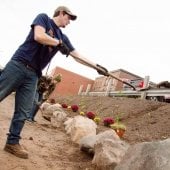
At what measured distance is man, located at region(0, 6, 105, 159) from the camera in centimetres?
460

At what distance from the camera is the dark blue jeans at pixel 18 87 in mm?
4637

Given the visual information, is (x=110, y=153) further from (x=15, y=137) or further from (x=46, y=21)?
(x=46, y=21)

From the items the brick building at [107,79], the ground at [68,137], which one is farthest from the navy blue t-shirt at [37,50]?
the brick building at [107,79]

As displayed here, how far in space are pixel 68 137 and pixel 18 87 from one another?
10.2 ft

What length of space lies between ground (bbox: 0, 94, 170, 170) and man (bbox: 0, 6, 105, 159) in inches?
15.5

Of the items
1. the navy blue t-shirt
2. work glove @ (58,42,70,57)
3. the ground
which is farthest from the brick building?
the navy blue t-shirt

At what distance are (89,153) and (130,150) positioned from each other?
1670 millimetres

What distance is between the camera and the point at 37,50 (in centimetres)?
467

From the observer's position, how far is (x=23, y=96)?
4.78 metres

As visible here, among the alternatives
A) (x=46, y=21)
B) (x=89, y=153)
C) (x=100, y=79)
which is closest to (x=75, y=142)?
(x=89, y=153)

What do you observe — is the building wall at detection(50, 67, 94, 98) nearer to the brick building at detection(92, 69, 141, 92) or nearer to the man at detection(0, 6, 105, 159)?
the brick building at detection(92, 69, 141, 92)

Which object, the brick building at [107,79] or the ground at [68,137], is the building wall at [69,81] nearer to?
the brick building at [107,79]

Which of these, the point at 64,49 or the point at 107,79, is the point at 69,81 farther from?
the point at 64,49

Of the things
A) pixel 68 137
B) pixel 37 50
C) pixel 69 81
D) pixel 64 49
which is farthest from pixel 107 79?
pixel 37 50
